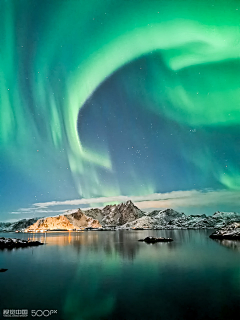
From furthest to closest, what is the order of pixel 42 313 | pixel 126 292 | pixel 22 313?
pixel 126 292
pixel 42 313
pixel 22 313

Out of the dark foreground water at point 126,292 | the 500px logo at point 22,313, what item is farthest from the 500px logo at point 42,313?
the dark foreground water at point 126,292

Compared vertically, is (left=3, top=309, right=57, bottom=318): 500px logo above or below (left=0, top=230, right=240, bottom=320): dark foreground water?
above

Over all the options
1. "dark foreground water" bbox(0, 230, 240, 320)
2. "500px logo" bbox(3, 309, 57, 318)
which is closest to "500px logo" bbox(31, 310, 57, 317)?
"500px logo" bbox(3, 309, 57, 318)

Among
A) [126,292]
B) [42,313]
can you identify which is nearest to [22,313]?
[42,313]

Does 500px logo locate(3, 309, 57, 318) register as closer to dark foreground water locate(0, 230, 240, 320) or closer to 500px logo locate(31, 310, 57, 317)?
500px logo locate(31, 310, 57, 317)

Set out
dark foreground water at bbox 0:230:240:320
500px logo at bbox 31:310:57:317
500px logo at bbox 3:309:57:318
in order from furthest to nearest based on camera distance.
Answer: dark foreground water at bbox 0:230:240:320 → 500px logo at bbox 31:310:57:317 → 500px logo at bbox 3:309:57:318

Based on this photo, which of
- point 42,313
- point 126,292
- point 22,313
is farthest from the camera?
point 126,292

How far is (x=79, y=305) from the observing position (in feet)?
84.8

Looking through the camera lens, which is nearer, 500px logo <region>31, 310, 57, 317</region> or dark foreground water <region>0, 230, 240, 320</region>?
500px logo <region>31, 310, 57, 317</region>

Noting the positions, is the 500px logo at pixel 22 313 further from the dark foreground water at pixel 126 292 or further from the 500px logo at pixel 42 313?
the dark foreground water at pixel 126 292

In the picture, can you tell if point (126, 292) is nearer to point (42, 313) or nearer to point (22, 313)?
point (42, 313)

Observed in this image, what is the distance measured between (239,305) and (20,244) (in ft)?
320

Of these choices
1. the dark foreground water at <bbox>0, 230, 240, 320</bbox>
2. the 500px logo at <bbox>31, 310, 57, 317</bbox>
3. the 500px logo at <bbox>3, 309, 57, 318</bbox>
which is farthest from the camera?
the dark foreground water at <bbox>0, 230, 240, 320</bbox>

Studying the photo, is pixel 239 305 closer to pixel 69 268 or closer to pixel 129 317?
pixel 129 317
